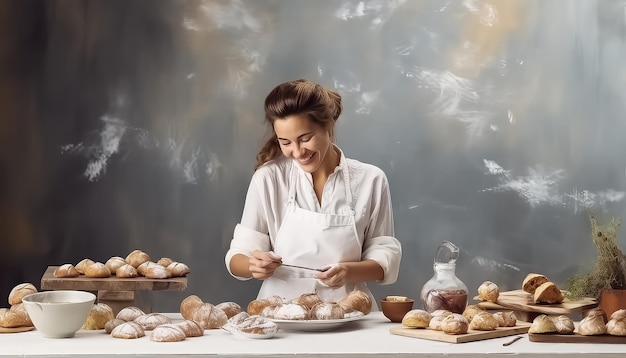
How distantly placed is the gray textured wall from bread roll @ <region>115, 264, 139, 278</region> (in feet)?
8.97

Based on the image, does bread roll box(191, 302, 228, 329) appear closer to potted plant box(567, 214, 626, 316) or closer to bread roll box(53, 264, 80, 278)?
bread roll box(53, 264, 80, 278)

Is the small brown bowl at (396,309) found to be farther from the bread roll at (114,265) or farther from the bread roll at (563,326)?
the bread roll at (114,265)

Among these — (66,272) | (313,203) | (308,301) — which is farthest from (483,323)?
(66,272)

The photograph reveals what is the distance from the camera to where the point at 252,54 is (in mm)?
6262

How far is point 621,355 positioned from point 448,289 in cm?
69

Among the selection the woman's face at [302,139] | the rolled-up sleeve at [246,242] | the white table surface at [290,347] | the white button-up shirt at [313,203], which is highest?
the woman's face at [302,139]

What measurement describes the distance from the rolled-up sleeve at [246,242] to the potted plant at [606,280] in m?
1.41

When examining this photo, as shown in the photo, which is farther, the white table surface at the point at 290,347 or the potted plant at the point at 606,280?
the potted plant at the point at 606,280

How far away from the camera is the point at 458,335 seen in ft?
9.70

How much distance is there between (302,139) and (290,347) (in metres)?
1.26

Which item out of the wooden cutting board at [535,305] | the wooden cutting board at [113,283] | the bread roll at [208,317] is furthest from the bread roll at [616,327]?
the wooden cutting board at [113,283]

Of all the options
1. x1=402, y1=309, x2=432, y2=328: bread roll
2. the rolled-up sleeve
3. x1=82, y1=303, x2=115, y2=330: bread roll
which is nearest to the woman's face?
the rolled-up sleeve

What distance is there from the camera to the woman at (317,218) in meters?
4.00

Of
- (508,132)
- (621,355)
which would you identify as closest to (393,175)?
(508,132)
